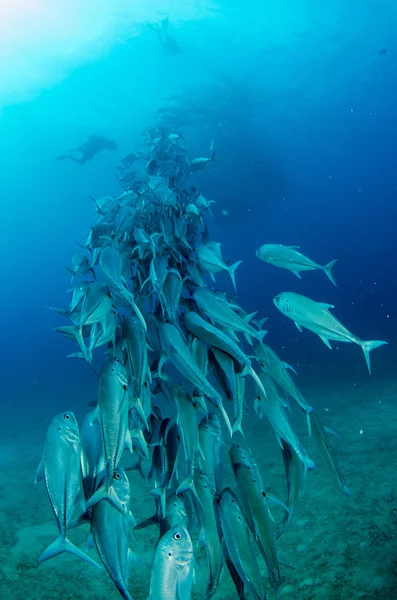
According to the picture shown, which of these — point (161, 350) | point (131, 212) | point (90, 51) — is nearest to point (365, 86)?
point (90, 51)

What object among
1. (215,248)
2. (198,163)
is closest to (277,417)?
(215,248)

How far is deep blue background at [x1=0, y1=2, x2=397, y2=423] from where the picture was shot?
19984 mm

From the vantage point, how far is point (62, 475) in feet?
7.07

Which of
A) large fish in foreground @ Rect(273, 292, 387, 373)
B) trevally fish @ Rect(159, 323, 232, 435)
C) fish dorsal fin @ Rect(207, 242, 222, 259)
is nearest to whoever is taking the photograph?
trevally fish @ Rect(159, 323, 232, 435)

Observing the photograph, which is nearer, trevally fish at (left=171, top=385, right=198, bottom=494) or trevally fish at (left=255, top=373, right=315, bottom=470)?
trevally fish at (left=171, top=385, right=198, bottom=494)

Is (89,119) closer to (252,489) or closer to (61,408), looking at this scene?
(61,408)

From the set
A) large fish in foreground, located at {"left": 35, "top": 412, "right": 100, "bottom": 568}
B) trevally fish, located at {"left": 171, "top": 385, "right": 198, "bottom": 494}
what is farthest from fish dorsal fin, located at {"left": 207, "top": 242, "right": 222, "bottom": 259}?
large fish in foreground, located at {"left": 35, "top": 412, "right": 100, "bottom": 568}

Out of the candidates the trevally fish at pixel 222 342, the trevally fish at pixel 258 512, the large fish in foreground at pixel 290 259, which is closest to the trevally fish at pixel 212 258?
the large fish in foreground at pixel 290 259

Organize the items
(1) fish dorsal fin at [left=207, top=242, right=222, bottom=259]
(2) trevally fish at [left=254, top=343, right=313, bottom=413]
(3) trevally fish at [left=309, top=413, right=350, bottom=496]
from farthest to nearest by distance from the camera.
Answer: (1) fish dorsal fin at [left=207, top=242, right=222, bottom=259] < (2) trevally fish at [left=254, top=343, right=313, bottom=413] < (3) trevally fish at [left=309, top=413, right=350, bottom=496]

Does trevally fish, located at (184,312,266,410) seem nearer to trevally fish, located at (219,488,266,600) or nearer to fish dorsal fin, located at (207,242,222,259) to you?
trevally fish, located at (219,488,266,600)

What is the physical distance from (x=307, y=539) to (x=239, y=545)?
3145 millimetres

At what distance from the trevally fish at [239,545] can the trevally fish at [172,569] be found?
0.96 ft

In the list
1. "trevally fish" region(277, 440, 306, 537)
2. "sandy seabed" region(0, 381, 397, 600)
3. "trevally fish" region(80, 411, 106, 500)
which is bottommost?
"sandy seabed" region(0, 381, 397, 600)

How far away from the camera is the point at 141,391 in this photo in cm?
274
